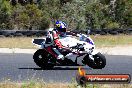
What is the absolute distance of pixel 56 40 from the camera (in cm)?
1644

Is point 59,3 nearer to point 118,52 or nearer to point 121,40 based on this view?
point 121,40

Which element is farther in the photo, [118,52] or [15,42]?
[15,42]

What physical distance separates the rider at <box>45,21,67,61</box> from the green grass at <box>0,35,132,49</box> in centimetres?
990

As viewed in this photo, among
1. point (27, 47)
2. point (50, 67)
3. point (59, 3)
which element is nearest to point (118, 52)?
point (27, 47)

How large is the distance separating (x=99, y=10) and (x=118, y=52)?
653 inches

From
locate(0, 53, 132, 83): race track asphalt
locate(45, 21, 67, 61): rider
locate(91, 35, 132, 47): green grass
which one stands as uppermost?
locate(45, 21, 67, 61): rider

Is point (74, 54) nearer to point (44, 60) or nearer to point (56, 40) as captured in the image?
point (56, 40)

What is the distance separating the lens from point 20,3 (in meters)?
47.2

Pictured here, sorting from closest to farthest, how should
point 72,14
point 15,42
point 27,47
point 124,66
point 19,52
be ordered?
1. point 124,66
2. point 19,52
3. point 27,47
4. point 15,42
5. point 72,14

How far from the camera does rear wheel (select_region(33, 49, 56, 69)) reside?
16.6m

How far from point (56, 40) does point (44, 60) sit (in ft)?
2.79

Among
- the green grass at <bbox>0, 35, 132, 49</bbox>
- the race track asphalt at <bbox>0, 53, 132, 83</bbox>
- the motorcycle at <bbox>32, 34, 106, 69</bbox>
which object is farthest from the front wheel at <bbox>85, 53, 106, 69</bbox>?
the green grass at <bbox>0, 35, 132, 49</bbox>

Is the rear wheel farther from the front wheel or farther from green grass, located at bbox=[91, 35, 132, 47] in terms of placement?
green grass, located at bbox=[91, 35, 132, 47]

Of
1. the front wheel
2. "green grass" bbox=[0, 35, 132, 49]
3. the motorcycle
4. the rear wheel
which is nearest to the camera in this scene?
the front wheel
